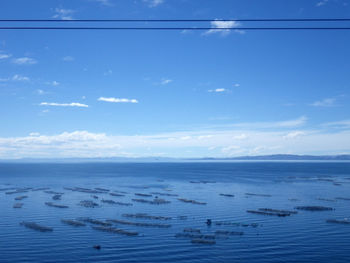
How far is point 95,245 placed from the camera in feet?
140

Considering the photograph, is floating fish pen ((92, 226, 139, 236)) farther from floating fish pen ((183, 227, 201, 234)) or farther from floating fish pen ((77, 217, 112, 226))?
floating fish pen ((183, 227, 201, 234))

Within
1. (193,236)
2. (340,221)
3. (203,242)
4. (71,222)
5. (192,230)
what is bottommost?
(203,242)

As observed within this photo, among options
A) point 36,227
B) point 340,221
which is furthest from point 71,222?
point 340,221

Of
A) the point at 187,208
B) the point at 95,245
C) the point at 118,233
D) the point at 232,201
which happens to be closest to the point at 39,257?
the point at 95,245

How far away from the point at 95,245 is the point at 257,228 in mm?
27336

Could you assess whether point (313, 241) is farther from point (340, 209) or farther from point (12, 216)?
point (12, 216)

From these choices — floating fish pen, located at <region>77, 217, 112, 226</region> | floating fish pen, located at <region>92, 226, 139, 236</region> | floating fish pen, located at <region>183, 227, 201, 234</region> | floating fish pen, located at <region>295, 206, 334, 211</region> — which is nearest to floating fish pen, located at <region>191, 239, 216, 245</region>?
floating fish pen, located at <region>183, 227, 201, 234</region>

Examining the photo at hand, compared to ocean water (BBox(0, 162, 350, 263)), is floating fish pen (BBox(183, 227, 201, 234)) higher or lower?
higher

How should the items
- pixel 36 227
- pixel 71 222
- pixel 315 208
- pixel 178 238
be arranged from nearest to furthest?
pixel 178 238
pixel 36 227
pixel 71 222
pixel 315 208

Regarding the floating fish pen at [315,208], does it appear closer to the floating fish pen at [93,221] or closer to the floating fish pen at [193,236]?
the floating fish pen at [193,236]

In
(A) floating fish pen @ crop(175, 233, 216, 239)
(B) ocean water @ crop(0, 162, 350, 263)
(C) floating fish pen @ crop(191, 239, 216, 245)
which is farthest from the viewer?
(A) floating fish pen @ crop(175, 233, 216, 239)

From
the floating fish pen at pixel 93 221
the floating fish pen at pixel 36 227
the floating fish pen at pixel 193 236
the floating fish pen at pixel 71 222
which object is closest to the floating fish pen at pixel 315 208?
the floating fish pen at pixel 193 236

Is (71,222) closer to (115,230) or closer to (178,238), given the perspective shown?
(115,230)

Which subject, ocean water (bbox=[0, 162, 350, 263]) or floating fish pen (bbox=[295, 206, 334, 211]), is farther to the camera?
floating fish pen (bbox=[295, 206, 334, 211])
